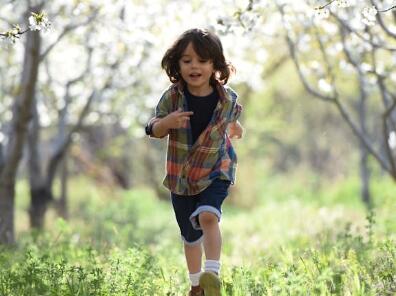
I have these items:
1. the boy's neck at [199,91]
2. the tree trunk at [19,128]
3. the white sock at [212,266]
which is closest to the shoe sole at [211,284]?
the white sock at [212,266]

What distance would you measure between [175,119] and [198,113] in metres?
0.28

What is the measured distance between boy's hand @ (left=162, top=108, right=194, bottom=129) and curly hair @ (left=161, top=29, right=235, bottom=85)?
36 cm

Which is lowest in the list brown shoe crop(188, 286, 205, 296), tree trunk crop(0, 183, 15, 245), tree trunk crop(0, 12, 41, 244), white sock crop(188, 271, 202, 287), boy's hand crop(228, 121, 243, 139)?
brown shoe crop(188, 286, 205, 296)

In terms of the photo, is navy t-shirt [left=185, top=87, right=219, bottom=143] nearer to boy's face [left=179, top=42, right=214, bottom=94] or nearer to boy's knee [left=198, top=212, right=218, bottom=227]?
boy's face [left=179, top=42, right=214, bottom=94]

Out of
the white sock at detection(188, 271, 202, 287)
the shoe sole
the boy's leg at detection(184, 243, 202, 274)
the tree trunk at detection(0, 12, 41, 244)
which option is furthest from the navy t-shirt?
the tree trunk at detection(0, 12, 41, 244)

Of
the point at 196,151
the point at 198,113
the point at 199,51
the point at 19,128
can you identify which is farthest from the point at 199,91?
the point at 19,128

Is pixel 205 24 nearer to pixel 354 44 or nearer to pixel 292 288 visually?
pixel 354 44

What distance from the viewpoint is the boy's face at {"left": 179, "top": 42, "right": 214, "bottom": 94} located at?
427 cm

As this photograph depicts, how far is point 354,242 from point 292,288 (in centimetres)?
246

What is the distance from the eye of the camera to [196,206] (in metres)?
4.37

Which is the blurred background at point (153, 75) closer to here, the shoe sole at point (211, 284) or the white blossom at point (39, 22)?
the white blossom at point (39, 22)

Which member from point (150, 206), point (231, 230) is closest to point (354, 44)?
point (231, 230)

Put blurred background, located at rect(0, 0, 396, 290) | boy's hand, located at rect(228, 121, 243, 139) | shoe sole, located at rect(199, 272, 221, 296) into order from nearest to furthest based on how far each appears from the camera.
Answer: shoe sole, located at rect(199, 272, 221, 296)
boy's hand, located at rect(228, 121, 243, 139)
blurred background, located at rect(0, 0, 396, 290)

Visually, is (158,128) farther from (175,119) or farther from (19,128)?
(19,128)
